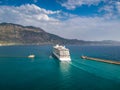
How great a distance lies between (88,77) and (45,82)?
68.0 feet

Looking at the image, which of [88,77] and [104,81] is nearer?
[104,81]

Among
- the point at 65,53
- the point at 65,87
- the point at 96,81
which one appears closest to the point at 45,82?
the point at 65,87

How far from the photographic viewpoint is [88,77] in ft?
276

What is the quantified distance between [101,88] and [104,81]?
387 inches

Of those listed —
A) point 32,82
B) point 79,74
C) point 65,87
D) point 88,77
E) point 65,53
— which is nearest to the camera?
point 65,87

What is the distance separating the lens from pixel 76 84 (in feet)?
238

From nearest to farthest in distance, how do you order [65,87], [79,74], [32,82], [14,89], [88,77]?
[14,89], [65,87], [32,82], [88,77], [79,74]

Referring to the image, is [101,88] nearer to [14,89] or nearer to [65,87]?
[65,87]

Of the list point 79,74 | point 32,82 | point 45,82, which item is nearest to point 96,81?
point 79,74

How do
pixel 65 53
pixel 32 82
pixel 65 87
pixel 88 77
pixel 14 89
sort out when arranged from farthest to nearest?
1. pixel 65 53
2. pixel 88 77
3. pixel 32 82
4. pixel 65 87
5. pixel 14 89

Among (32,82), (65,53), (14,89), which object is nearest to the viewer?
(14,89)

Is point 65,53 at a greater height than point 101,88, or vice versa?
point 65,53

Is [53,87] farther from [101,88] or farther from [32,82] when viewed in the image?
[101,88]

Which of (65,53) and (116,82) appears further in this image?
(65,53)
